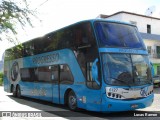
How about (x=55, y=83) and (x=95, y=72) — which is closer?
(x=95, y=72)

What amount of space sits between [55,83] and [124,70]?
454 centimetres

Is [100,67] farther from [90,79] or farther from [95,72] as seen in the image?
[90,79]

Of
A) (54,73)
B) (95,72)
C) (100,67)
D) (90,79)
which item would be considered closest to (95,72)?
(95,72)

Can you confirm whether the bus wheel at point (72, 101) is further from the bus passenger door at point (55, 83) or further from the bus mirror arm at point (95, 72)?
the bus mirror arm at point (95, 72)

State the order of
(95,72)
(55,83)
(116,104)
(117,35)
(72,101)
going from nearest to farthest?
(116,104)
(95,72)
(117,35)
(72,101)
(55,83)

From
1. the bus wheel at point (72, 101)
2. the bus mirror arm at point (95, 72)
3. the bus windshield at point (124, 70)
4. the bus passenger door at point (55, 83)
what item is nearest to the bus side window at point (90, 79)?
the bus mirror arm at point (95, 72)

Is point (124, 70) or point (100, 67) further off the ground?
point (100, 67)

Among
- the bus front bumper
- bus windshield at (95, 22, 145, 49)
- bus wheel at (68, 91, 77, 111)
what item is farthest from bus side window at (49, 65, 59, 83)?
the bus front bumper

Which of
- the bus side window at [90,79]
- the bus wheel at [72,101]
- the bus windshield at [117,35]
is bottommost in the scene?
the bus wheel at [72,101]

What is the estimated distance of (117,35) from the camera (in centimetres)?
1180

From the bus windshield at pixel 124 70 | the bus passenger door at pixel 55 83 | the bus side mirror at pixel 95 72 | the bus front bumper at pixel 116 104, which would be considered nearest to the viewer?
the bus front bumper at pixel 116 104

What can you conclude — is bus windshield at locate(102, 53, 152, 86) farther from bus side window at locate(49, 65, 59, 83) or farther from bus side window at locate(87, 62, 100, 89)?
bus side window at locate(49, 65, 59, 83)

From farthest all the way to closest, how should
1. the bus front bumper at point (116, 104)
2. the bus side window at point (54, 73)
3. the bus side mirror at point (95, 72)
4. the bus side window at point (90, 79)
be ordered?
the bus side window at point (54, 73)
the bus side window at point (90, 79)
the bus side mirror at point (95, 72)
the bus front bumper at point (116, 104)

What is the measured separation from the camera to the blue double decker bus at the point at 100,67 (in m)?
10.9
